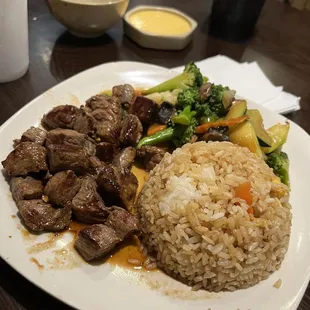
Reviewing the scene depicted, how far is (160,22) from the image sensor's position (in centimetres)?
527

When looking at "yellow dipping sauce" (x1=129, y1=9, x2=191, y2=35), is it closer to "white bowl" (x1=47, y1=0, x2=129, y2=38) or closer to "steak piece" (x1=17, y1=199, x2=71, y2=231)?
"white bowl" (x1=47, y1=0, x2=129, y2=38)

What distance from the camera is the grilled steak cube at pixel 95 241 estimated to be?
248 cm

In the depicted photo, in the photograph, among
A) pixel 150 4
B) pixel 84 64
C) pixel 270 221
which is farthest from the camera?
pixel 150 4

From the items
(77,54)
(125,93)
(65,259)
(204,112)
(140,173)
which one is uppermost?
(204,112)

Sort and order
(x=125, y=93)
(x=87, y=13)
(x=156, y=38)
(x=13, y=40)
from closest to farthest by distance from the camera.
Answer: (x=125, y=93) < (x=13, y=40) < (x=87, y=13) < (x=156, y=38)

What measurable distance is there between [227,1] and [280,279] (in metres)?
3.80

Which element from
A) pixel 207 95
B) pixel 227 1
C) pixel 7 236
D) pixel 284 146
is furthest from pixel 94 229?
pixel 227 1

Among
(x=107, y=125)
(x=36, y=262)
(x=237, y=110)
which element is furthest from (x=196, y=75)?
(x=36, y=262)

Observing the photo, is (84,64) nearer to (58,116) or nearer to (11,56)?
(11,56)

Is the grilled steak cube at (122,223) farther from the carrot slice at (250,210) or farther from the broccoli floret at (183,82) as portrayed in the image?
the broccoli floret at (183,82)

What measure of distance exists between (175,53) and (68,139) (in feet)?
8.33

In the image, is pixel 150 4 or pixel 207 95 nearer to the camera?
pixel 207 95

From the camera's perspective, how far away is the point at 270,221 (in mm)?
2688

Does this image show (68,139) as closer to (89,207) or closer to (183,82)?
(89,207)
